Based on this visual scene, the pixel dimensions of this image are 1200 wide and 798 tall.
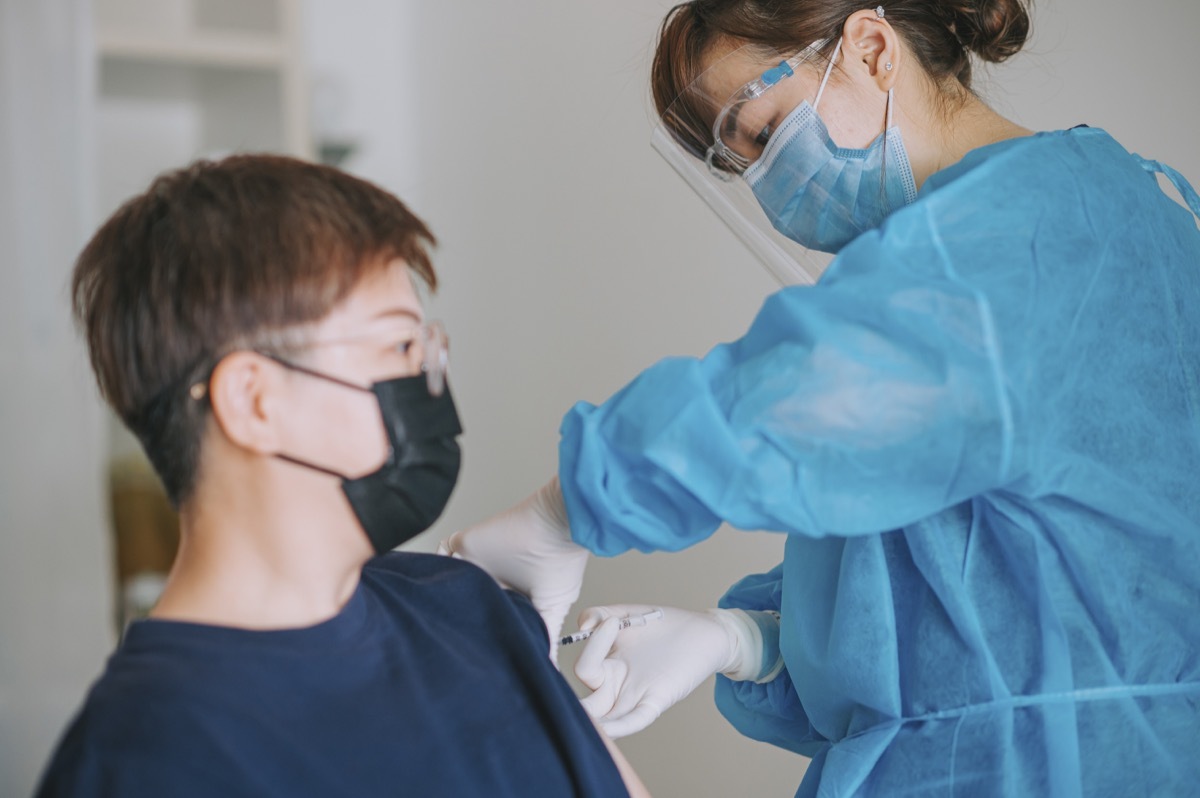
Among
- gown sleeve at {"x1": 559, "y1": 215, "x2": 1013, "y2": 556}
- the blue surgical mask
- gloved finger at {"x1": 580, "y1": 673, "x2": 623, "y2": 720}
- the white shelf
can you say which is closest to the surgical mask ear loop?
the blue surgical mask

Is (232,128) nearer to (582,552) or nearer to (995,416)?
(582,552)

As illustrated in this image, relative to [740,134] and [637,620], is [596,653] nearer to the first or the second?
[637,620]

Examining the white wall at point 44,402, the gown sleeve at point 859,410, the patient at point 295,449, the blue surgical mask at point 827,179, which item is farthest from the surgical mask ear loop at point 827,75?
the white wall at point 44,402

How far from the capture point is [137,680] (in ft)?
2.70

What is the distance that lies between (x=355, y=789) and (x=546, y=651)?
327mm

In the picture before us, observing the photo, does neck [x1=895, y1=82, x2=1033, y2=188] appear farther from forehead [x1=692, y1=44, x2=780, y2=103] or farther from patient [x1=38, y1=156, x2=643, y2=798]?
patient [x1=38, y1=156, x2=643, y2=798]

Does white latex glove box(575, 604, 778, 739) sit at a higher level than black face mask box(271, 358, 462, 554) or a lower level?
lower

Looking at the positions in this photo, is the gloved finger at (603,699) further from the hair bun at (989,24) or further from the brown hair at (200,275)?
the hair bun at (989,24)

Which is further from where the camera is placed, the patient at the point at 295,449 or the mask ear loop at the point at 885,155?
the mask ear loop at the point at 885,155

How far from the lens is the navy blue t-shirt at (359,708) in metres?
0.78

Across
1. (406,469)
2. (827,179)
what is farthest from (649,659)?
(827,179)

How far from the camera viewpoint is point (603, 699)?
50.6 inches

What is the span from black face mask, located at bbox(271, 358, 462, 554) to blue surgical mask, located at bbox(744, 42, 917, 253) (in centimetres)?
47

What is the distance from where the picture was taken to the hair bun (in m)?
1.23
